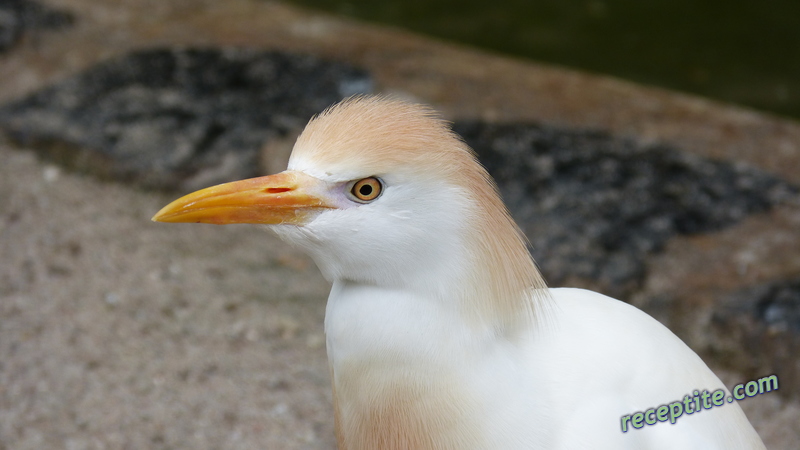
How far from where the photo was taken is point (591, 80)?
4660mm

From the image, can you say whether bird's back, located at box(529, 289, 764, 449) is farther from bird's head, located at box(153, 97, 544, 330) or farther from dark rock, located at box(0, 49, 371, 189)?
dark rock, located at box(0, 49, 371, 189)

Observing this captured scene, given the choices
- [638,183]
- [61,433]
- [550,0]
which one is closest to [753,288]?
[638,183]

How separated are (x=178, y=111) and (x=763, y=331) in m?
3.03

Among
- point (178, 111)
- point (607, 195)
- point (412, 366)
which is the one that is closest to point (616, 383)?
point (412, 366)

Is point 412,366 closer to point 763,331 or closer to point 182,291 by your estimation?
point 763,331

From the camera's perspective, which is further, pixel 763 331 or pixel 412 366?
pixel 763 331

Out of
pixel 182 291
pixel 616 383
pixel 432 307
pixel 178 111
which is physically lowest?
pixel 182 291

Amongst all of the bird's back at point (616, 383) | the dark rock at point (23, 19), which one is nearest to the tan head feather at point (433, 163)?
the bird's back at point (616, 383)

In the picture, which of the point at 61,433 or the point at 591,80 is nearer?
the point at 61,433

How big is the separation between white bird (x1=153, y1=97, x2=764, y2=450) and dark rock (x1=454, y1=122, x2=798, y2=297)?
1493 mm

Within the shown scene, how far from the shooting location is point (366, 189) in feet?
4.88

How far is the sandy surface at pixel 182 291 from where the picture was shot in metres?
2.70

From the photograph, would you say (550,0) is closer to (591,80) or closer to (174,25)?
(591,80)

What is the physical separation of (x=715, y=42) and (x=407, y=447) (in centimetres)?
584
